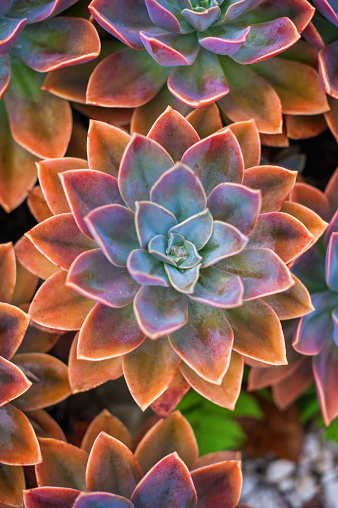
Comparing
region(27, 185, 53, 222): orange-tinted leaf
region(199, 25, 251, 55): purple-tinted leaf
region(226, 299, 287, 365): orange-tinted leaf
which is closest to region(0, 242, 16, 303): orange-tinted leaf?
region(27, 185, 53, 222): orange-tinted leaf

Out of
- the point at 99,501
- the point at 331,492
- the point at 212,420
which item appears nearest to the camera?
the point at 99,501

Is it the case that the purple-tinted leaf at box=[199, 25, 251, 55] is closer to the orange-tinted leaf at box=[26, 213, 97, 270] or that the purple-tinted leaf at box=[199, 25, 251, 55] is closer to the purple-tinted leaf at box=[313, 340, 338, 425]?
the orange-tinted leaf at box=[26, 213, 97, 270]

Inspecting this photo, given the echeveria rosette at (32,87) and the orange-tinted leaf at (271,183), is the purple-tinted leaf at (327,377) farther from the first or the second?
the echeveria rosette at (32,87)

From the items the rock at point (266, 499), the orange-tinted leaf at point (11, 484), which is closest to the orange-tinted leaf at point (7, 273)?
the orange-tinted leaf at point (11, 484)

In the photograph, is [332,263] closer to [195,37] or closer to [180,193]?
[180,193]

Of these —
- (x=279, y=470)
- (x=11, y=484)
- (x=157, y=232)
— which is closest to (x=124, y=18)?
(x=157, y=232)
